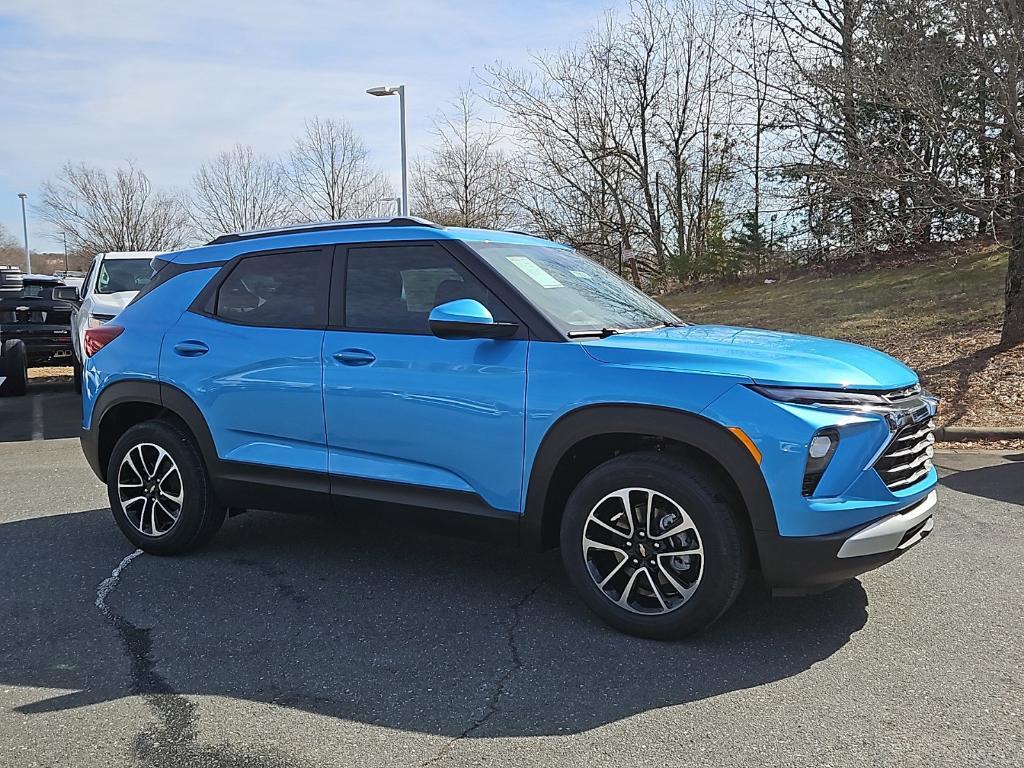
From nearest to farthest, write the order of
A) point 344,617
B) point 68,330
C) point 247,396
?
point 344,617 < point 247,396 < point 68,330

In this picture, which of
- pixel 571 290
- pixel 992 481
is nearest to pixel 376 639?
pixel 571 290

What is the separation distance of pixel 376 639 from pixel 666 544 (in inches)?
51.1

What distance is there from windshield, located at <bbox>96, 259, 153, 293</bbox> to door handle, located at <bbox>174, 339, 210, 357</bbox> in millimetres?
7694

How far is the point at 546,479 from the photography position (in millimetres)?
3863

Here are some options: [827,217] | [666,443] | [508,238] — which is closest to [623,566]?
[666,443]

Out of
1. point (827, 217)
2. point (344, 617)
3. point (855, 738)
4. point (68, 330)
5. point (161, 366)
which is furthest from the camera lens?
point (68, 330)

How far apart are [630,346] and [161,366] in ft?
8.74

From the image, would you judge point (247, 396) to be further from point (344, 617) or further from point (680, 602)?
point (680, 602)

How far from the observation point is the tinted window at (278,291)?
460cm

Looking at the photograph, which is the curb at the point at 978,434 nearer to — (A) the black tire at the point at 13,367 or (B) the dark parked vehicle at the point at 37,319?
(A) the black tire at the point at 13,367

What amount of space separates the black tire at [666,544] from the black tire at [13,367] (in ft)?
38.0

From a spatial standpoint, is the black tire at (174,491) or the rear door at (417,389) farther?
the black tire at (174,491)

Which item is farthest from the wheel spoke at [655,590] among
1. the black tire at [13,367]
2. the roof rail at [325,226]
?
the black tire at [13,367]

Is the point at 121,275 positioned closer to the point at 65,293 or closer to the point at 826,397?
the point at 65,293
